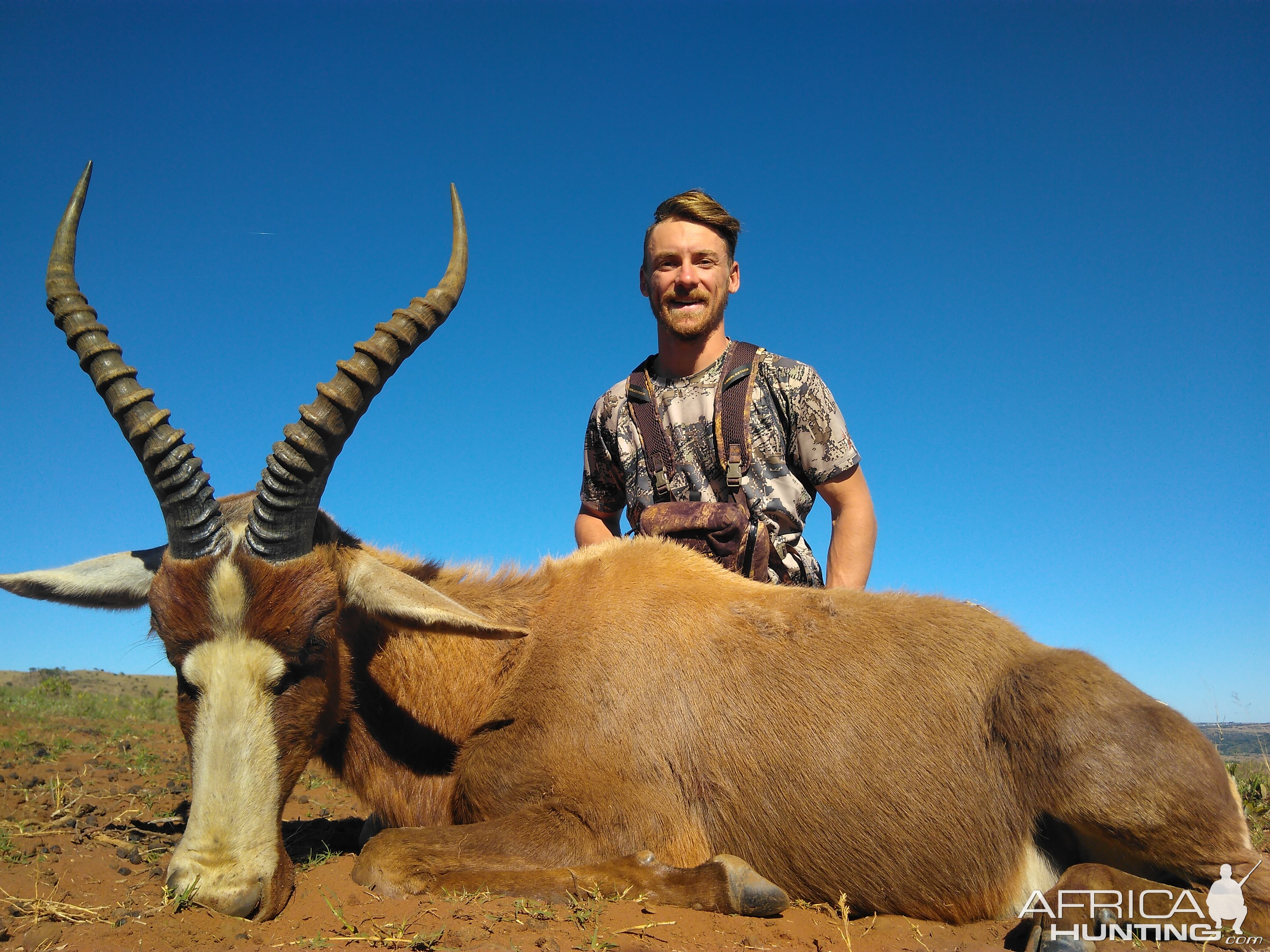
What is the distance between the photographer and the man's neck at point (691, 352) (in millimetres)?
6793

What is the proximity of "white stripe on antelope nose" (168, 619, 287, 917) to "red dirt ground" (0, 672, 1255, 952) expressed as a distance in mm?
133

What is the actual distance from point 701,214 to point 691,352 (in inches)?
44.1

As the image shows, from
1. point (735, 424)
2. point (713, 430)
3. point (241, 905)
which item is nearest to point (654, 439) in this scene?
point (713, 430)

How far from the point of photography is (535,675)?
4512 millimetres

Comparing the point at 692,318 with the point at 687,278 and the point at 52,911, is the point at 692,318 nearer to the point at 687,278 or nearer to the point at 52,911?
the point at 687,278

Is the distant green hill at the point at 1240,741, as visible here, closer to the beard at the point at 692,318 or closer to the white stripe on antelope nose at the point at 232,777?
the beard at the point at 692,318

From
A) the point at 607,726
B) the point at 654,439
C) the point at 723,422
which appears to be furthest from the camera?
the point at 654,439

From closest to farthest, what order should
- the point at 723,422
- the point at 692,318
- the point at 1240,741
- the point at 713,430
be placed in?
the point at 723,422
the point at 713,430
the point at 692,318
the point at 1240,741

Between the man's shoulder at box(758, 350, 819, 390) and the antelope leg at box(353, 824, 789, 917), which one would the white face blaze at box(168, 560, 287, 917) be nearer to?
the antelope leg at box(353, 824, 789, 917)

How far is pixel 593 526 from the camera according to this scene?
717 cm

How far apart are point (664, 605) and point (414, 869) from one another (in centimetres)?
181

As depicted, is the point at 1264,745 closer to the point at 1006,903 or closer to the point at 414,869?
the point at 1006,903

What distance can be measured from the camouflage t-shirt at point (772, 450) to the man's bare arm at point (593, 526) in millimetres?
548

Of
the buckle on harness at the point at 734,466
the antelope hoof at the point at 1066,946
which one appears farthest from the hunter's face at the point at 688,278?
the antelope hoof at the point at 1066,946
